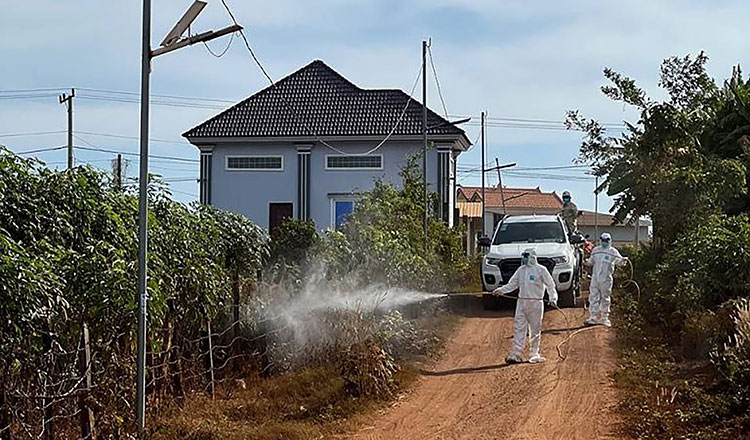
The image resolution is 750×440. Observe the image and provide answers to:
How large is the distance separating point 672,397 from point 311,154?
22.8 metres

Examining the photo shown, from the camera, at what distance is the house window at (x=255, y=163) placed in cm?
3316

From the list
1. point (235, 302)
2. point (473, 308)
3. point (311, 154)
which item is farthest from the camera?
point (311, 154)

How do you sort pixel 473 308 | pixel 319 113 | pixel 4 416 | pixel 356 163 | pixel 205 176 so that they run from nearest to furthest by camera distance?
1. pixel 4 416
2. pixel 473 308
3. pixel 356 163
4. pixel 205 176
5. pixel 319 113

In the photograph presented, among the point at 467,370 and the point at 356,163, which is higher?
the point at 356,163

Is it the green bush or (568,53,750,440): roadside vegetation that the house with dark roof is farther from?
the green bush

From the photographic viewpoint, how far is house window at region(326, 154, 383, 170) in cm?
3262

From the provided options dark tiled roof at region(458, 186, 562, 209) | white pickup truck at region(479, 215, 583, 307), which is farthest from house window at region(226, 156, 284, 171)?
dark tiled roof at region(458, 186, 562, 209)

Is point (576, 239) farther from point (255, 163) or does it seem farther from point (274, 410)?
point (255, 163)

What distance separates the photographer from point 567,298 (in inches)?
795

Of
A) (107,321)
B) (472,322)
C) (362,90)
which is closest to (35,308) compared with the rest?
(107,321)

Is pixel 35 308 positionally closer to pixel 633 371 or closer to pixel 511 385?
pixel 511 385

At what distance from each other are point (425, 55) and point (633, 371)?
11980 millimetres

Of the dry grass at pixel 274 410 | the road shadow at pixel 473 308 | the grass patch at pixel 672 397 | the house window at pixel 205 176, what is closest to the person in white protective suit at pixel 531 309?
the grass patch at pixel 672 397

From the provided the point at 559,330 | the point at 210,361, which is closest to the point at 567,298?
the point at 559,330
